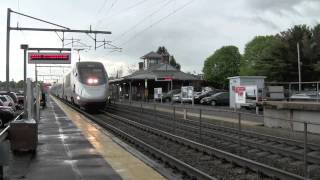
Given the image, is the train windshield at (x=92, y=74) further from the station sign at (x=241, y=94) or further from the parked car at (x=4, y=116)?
the station sign at (x=241, y=94)

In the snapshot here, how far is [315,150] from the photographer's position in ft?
40.3

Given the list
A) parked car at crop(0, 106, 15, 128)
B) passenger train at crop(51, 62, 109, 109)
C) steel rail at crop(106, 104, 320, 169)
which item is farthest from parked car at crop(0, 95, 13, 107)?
steel rail at crop(106, 104, 320, 169)

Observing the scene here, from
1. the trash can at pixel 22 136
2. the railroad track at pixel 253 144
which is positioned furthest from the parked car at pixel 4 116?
the trash can at pixel 22 136

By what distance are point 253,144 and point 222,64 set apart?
126 meters

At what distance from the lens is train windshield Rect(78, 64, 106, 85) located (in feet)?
130

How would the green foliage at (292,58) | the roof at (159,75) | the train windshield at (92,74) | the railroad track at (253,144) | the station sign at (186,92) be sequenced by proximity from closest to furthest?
the railroad track at (253,144)
the train windshield at (92,74)
the station sign at (186,92)
the roof at (159,75)
the green foliage at (292,58)

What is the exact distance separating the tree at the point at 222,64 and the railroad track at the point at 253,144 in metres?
114

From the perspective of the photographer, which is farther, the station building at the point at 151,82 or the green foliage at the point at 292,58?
the station building at the point at 151,82

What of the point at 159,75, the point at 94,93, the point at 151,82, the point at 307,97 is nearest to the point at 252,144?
the point at 307,97

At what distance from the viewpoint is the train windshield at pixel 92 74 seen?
130ft

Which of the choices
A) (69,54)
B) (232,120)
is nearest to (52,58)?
(69,54)

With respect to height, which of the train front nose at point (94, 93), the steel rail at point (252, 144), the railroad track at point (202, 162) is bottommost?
the railroad track at point (202, 162)

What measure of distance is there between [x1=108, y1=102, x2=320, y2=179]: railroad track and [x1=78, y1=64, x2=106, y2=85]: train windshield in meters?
13.1

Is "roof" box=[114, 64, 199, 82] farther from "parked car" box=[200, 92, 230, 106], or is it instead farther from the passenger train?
the passenger train
